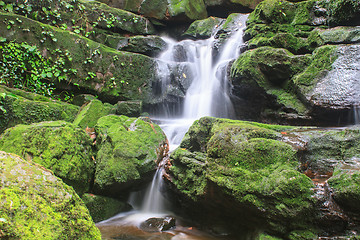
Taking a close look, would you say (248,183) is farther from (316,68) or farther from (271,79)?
(271,79)

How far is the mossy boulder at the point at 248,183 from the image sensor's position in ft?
8.39

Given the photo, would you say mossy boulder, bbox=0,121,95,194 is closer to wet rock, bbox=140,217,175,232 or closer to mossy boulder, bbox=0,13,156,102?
wet rock, bbox=140,217,175,232

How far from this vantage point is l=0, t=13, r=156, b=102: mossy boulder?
651 cm

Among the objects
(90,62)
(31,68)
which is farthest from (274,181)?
(31,68)

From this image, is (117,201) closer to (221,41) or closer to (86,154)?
(86,154)

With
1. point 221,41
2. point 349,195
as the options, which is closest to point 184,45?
point 221,41

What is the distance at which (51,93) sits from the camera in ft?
22.6

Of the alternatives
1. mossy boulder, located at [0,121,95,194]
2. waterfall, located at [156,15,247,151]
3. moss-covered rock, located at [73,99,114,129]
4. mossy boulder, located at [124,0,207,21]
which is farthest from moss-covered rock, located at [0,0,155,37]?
mossy boulder, located at [0,121,95,194]

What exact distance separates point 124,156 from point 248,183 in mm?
2379

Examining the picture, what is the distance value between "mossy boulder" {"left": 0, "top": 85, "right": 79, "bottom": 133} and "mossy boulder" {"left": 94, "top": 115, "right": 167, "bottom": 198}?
1428 mm

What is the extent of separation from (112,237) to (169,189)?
1332 millimetres

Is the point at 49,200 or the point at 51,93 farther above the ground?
the point at 51,93

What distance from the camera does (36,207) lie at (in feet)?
5.39

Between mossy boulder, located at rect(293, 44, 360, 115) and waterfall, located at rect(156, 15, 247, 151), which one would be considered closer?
mossy boulder, located at rect(293, 44, 360, 115)
